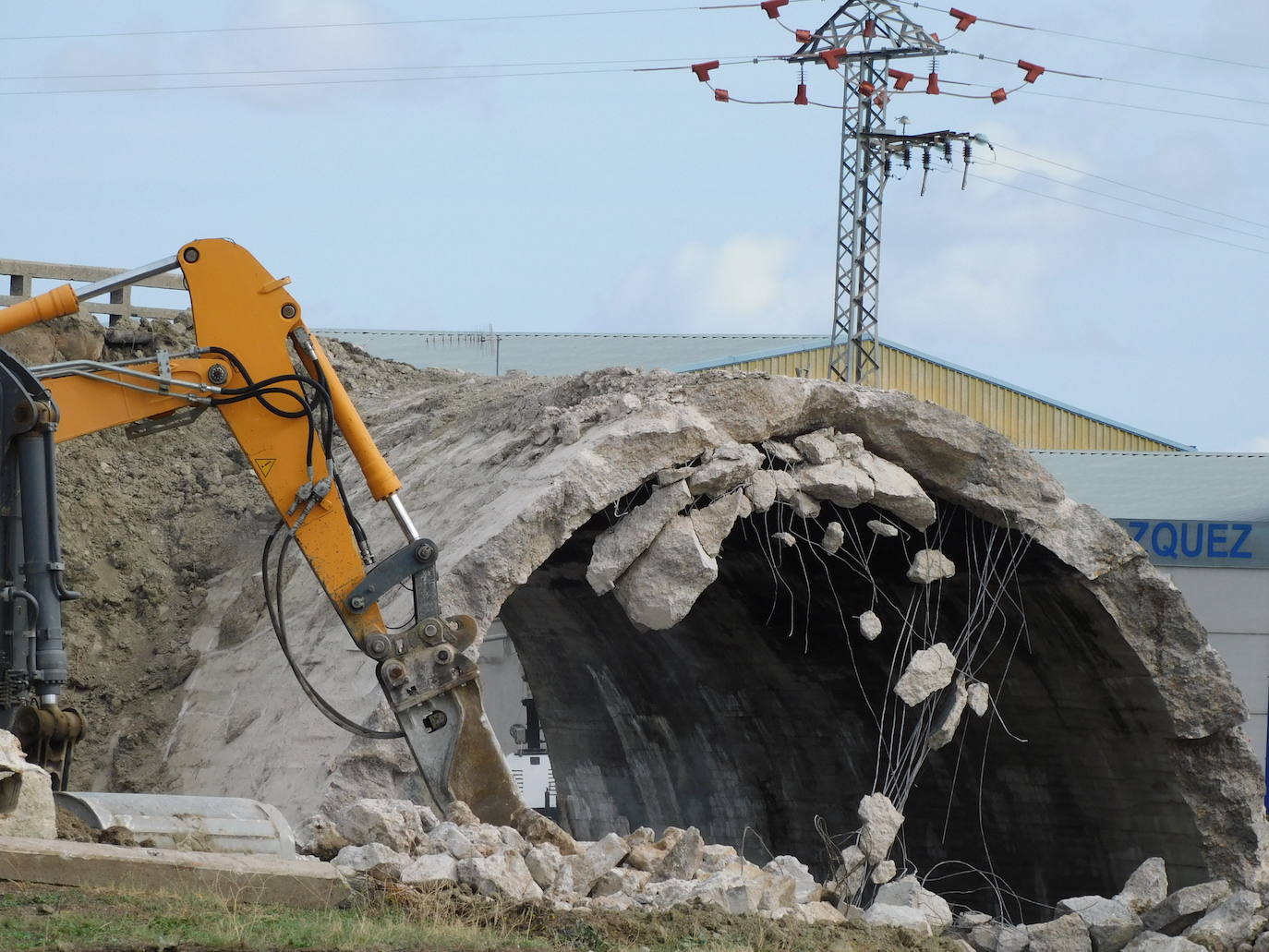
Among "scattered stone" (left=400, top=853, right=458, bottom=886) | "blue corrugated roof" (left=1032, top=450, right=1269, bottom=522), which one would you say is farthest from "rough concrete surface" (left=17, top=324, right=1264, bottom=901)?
"blue corrugated roof" (left=1032, top=450, right=1269, bottom=522)

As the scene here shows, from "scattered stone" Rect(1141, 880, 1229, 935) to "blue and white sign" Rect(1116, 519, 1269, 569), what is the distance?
289 inches

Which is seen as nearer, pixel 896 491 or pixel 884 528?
pixel 896 491

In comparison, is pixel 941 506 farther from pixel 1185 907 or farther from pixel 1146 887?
pixel 1185 907

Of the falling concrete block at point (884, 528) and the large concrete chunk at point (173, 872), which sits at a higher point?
the falling concrete block at point (884, 528)

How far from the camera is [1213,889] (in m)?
10.2

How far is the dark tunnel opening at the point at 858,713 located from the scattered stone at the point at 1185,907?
886mm

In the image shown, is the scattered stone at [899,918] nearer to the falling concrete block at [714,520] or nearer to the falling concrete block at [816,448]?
the falling concrete block at [714,520]

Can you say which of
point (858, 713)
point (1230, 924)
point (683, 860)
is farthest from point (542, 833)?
point (858, 713)

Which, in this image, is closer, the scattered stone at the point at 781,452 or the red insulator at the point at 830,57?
the scattered stone at the point at 781,452

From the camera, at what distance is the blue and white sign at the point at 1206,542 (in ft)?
56.3

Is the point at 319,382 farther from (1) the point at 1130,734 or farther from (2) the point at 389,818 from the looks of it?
(1) the point at 1130,734

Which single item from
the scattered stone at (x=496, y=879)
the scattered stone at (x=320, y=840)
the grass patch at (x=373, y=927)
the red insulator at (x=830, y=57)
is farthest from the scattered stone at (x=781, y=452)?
the red insulator at (x=830, y=57)

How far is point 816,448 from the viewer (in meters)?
10.2

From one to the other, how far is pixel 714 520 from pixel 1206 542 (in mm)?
9313
